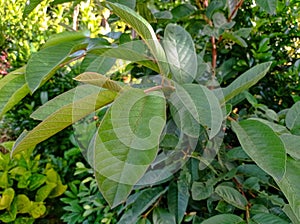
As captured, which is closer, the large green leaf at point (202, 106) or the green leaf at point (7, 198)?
the large green leaf at point (202, 106)

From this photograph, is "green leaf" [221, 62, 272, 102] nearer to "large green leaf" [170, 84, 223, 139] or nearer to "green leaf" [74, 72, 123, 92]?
"large green leaf" [170, 84, 223, 139]

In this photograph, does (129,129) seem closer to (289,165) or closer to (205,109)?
(205,109)

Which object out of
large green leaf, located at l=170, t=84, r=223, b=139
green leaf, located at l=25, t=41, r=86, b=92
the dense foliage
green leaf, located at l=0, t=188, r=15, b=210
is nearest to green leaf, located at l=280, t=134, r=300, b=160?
the dense foliage

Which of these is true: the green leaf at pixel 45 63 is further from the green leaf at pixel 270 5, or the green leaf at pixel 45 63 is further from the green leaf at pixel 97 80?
the green leaf at pixel 270 5

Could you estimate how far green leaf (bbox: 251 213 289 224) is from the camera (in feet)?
1.99

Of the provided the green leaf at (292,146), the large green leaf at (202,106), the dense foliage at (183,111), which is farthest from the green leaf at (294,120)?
the large green leaf at (202,106)

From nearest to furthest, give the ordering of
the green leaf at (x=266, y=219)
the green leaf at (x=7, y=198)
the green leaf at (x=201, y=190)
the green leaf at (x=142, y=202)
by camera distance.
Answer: the green leaf at (x=266, y=219) < the green leaf at (x=201, y=190) < the green leaf at (x=142, y=202) < the green leaf at (x=7, y=198)

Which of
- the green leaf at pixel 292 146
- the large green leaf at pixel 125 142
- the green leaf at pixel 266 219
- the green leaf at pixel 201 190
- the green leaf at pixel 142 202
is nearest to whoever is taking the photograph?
the large green leaf at pixel 125 142

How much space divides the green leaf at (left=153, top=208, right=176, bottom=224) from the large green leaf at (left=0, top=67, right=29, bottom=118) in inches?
16.6

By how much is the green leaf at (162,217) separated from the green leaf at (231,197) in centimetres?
17

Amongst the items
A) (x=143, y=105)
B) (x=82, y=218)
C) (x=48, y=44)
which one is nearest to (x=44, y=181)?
(x=82, y=218)

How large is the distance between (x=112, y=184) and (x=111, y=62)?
0.37 meters

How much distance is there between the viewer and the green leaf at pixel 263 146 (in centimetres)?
43

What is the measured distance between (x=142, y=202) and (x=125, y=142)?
483 mm
